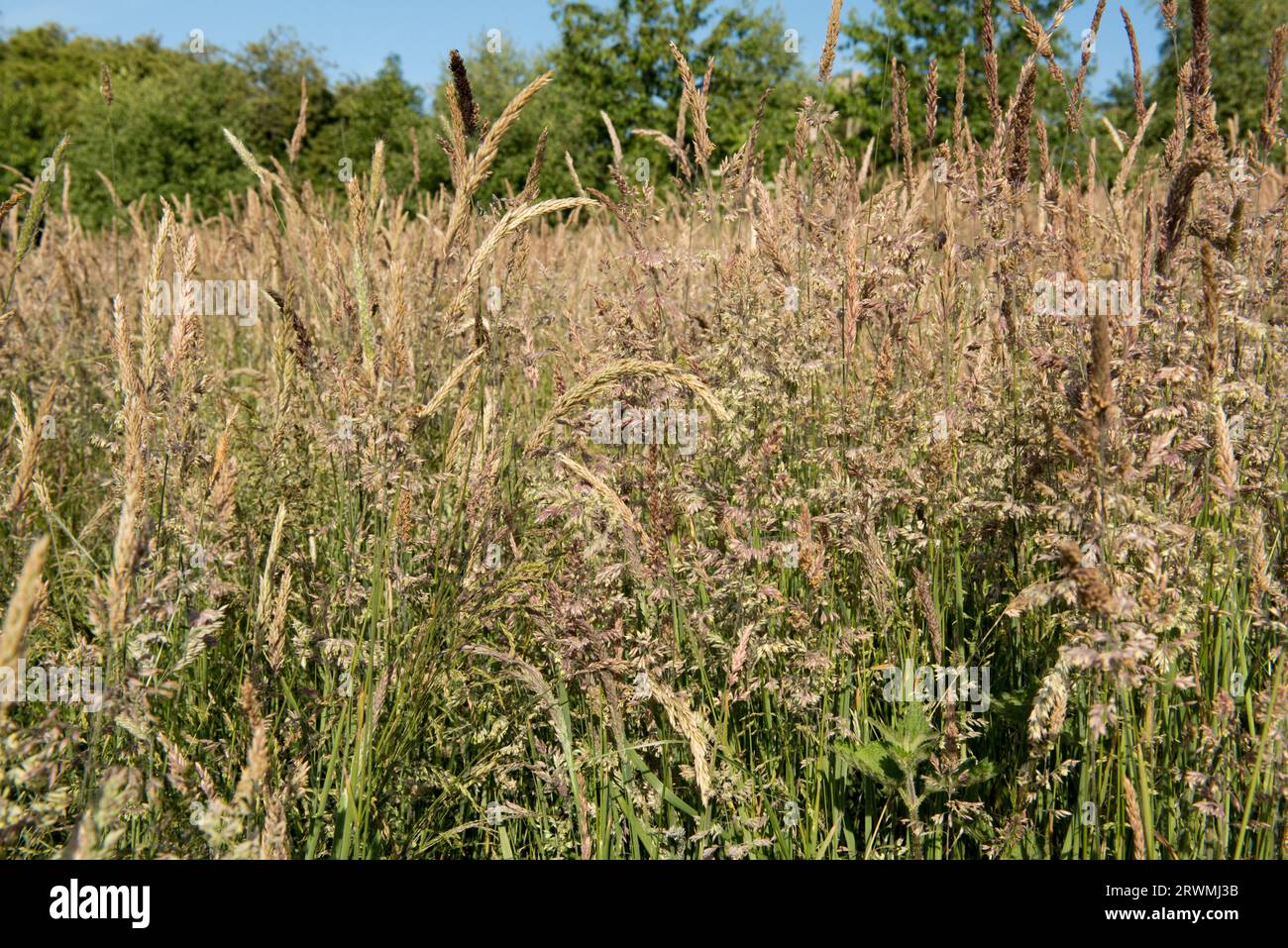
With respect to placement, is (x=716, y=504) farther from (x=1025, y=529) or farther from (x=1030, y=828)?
(x=1030, y=828)

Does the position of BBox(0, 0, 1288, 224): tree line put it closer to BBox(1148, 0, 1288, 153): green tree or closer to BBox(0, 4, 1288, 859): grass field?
BBox(1148, 0, 1288, 153): green tree

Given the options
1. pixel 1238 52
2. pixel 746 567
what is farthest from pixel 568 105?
pixel 1238 52

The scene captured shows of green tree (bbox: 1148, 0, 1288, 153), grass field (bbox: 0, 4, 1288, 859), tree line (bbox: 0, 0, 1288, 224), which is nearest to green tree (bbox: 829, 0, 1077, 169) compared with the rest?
tree line (bbox: 0, 0, 1288, 224)

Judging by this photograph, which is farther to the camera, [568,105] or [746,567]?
[568,105]

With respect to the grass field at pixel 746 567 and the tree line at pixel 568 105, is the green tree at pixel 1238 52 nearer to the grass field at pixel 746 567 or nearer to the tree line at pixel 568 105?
the tree line at pixel 568 105

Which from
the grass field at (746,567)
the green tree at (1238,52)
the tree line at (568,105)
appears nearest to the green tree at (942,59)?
the tree line at (568,105)

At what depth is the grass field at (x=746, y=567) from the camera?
4.70ft

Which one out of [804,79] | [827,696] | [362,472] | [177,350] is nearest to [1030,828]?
[827,696]

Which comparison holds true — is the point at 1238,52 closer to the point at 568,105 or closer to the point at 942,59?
the point at 942,59

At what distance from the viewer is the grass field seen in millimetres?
1434

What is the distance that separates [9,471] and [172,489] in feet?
2.31

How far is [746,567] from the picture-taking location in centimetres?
190

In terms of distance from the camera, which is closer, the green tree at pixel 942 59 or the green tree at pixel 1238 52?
the green tree at pixel 942 59

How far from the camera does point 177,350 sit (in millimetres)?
1442
